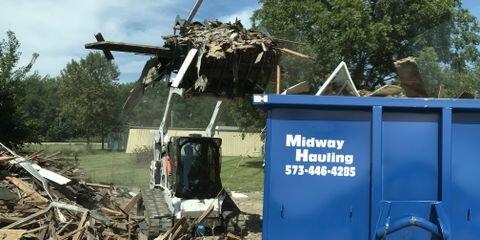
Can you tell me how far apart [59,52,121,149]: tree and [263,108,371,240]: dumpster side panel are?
5333 cm

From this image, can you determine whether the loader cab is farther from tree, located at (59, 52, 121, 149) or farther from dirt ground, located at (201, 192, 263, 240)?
tree, located at (59, 52, 121, 149)

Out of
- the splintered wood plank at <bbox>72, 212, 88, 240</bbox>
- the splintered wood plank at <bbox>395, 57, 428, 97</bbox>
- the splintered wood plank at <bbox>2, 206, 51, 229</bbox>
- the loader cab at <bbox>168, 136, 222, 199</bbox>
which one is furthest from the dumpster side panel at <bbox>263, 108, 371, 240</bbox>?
the splintered wood plank at <bbox>2, 206, 51, 229</bbox>

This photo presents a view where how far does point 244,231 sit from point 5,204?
511cm

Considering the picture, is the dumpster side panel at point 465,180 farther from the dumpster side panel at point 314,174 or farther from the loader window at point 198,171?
the loader window at point 198,171

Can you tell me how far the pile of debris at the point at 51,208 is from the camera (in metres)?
10.2

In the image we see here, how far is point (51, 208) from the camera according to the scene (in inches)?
437

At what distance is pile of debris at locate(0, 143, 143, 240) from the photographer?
10250 millimetres

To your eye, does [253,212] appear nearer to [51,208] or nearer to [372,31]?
[51,208]

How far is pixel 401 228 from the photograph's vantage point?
471cm

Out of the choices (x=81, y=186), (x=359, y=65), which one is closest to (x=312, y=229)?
(x=81, y=186)

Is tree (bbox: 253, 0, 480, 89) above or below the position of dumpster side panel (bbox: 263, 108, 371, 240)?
above

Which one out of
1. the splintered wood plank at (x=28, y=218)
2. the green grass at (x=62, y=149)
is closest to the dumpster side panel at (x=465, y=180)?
the splintered wood plank at (x=28, y=218)

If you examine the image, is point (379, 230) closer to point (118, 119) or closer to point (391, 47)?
point (391, 47)

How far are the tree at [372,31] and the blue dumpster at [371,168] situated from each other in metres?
18.8
